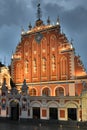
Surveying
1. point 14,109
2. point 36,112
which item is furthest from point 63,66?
point 14,109

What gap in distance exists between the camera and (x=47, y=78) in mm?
40031

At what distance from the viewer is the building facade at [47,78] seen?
3078cm

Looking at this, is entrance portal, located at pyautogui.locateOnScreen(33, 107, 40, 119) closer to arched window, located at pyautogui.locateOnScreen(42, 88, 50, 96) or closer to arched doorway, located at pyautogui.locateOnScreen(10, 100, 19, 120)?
arched doorway, located at pyautogui.locateOnScreen(10, 100, 19, 120)

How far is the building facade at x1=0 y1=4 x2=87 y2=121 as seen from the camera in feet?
101

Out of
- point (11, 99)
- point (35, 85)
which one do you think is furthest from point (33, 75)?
point (11, 99)

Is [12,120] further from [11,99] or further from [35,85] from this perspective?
[35,85]

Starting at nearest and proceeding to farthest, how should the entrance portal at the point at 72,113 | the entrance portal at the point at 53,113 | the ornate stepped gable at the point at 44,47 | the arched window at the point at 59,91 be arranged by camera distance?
1. the entrance portal at the point at 72,113
2. the entrance portal at the point at 53,113
3. the arched window at the point at 59,91
4. the ornate stepped gable at the point at 44,47

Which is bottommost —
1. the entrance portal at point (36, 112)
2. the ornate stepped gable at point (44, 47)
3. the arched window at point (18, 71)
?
the entrance portal at point (36, 112)

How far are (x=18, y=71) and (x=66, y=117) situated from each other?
17.0 meters

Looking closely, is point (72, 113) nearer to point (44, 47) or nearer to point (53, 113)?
point (53, 113)

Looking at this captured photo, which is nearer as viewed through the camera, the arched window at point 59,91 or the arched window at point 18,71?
the arched window at point 59,91

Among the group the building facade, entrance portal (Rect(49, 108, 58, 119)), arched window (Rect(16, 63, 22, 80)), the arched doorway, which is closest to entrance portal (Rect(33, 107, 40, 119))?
the building facade

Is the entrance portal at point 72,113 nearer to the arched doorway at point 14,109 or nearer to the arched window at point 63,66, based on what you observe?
the arched doorway at point 14,109

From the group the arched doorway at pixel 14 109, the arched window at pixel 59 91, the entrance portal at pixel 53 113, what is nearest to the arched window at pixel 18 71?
the arched window at pixel 59 91
